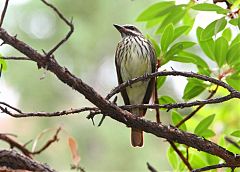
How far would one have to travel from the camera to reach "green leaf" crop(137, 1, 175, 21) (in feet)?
3.93

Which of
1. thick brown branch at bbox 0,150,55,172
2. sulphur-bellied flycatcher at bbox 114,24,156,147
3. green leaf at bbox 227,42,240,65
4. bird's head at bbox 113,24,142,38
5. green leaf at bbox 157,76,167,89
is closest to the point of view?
thick brown branch at bbox 0,150,55,172

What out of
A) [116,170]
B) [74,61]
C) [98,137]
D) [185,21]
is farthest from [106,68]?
[185,21]

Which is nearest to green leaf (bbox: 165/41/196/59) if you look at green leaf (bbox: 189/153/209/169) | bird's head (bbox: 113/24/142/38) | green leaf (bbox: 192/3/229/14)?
green leaf (bbox: 192/3/229/14)

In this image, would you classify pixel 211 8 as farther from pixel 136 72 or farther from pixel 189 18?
pixel 136 72

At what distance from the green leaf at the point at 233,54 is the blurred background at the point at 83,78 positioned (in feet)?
11.0

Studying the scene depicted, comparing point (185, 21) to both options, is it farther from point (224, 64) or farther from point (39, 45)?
point (39, 45)

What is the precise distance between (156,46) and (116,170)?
12.9 ft

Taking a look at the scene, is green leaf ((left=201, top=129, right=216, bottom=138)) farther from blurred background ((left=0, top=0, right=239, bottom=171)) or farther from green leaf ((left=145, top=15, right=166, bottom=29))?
blurred background ((left=0, top=0, right=239, bottom=171))

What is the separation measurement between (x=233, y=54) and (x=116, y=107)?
38 centimetres

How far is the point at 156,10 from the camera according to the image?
1215mm

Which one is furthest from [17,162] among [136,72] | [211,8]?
[136,72]

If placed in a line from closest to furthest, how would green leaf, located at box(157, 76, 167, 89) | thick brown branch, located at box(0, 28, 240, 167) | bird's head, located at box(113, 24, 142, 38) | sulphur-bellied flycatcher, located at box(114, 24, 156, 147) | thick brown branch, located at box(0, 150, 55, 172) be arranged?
thick brown branch, located at box(0, 28, 240, 167) < thick brown branch, located at box(0, 150, 55, 172) < green leaf, located at box(157, 76, 167, 89) < sulphur-bellied flycatcher, located at box(114, 24, 156, 147) < bird's head, located at box(113, 24, 142, 38)

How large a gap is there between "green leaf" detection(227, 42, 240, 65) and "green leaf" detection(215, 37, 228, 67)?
0.05 ft

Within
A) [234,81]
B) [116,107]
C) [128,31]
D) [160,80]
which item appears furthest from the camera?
[128,31]
